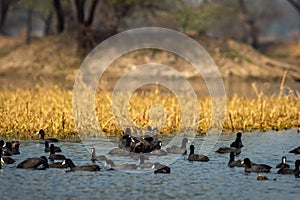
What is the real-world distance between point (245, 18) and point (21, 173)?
7961 cm

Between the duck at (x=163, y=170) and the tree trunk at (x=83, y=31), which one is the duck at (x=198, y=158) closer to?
the duck at (x=163, y=170)

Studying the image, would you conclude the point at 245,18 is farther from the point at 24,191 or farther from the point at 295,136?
the point at 24,191

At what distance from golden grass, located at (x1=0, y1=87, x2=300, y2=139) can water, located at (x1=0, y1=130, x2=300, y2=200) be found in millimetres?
4064

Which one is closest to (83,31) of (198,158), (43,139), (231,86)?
(231,86)

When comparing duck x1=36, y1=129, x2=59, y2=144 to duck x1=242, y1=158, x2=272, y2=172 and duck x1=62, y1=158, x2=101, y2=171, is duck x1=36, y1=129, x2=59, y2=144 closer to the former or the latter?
duck x1=62, y1=158, x2=101, y2=171

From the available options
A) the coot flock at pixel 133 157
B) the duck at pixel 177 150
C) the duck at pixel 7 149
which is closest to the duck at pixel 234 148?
the coot flock at pixel 133 157

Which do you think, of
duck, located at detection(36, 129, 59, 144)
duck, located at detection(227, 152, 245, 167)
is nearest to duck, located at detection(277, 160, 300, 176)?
duck, located at detection(227, 152, 245, 167)

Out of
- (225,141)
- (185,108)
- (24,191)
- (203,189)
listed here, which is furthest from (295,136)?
(24,191)

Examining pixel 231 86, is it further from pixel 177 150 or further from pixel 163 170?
pixel 163 170

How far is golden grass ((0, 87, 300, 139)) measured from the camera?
24.6 meters

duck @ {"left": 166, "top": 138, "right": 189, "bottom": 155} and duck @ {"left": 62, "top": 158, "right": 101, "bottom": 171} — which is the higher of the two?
duck @ {"left": 166, "top": 138, "right": 189, "bottom": 155}

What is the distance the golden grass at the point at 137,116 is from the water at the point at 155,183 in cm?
406

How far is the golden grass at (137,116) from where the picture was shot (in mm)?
24612

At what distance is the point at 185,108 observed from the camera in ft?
96.2
